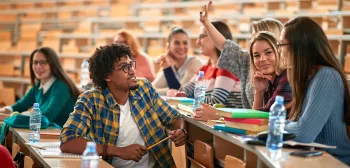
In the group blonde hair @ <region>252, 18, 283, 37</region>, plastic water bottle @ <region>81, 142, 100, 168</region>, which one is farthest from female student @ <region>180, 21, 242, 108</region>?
plastic water bottle @ <region>81, 142, 100, 168</region>

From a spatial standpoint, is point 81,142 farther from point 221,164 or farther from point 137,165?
point 221,164

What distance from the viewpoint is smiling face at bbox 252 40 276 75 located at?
385 cm

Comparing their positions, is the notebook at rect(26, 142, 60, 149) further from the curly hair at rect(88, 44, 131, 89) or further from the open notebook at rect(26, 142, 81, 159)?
the curly hair at rect(88, 44, 131, 89)

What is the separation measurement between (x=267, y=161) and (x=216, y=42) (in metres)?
2.16

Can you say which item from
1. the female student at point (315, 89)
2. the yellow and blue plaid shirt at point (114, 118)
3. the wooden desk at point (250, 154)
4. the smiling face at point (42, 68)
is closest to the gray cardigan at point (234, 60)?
the wooden desk at point (250, 154)

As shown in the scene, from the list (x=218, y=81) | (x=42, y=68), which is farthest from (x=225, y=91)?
(x=42, y=68)

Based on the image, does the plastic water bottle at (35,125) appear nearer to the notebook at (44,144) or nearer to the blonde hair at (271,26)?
the notebook at (44,144)

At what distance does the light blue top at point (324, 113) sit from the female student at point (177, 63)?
3012 mm

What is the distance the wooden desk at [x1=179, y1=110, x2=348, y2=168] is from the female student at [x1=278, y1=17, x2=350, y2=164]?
0.15 metres

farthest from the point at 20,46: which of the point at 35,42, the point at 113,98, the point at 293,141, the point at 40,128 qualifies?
the point at 293,141

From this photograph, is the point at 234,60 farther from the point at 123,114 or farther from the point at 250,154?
the point at 250,154

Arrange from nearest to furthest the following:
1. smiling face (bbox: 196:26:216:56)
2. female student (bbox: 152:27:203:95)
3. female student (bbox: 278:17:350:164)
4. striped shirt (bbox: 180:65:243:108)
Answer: female student (bbox: 278:17:350:164) < striped shirt (bbox: 180:65:243:108) < smiling face (bbox: 196:26:216:56) < female student (bbox: 152:27:203:95)

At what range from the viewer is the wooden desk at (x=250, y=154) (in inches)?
107

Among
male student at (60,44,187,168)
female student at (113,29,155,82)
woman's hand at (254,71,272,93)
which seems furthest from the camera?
female student at (113,29,155,82)
